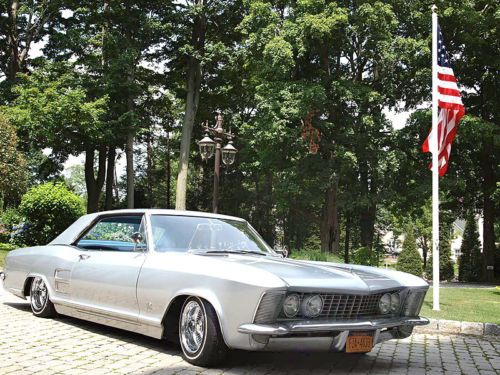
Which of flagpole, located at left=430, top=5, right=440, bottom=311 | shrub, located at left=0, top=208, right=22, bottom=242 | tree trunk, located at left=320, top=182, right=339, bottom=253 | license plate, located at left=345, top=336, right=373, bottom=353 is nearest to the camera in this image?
license plate, located at left=345, top=336, right=373, bottom=353

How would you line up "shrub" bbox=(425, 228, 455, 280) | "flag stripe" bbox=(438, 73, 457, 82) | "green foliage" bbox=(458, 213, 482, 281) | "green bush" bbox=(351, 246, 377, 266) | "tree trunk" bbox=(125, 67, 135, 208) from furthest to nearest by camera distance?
"shrub" bbox=(425, 228, 455, 280), "green foliage" bbox=(458, 213, 482, 281), "tree trunk" bbox=(125, 67, 135, 208), "green bush" bbox=(351, 246, 377, 266), "flag stripe" bbox=(438, 73, 457, 82)

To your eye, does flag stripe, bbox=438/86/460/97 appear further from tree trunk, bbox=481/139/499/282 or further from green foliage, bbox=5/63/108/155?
green foliage, bbox=5/63/108/155

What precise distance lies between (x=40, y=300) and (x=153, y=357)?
2.76 metres

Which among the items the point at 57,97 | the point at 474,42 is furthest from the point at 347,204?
the point at 57,97

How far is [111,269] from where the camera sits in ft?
20.2

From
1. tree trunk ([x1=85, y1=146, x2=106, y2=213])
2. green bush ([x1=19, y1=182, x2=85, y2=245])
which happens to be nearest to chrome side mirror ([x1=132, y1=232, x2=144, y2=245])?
green bush ([x1=19, y1=182, x2=85, y2=245])

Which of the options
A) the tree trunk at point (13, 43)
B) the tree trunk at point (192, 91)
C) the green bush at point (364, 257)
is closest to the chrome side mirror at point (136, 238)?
the green bush at point (364, 257)

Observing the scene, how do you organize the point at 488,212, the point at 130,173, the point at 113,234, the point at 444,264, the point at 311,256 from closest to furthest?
the point at 113,234 < the point at 311,256 < the point at 488,212 < the point at 130,173 < the point at 444,264

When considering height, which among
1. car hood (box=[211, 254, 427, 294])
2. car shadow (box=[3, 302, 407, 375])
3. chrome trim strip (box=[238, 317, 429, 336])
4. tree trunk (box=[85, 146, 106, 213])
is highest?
tree trunk (box=[85, 146, 106, 213])

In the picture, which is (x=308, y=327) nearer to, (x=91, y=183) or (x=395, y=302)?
(x=395, y=302)

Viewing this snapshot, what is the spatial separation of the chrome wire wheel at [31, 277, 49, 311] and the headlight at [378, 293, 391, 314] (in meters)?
4.46

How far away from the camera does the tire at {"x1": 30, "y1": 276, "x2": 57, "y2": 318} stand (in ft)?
24.0

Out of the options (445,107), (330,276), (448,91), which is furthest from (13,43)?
(330,276)

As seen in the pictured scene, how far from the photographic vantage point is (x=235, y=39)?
1313 inches
